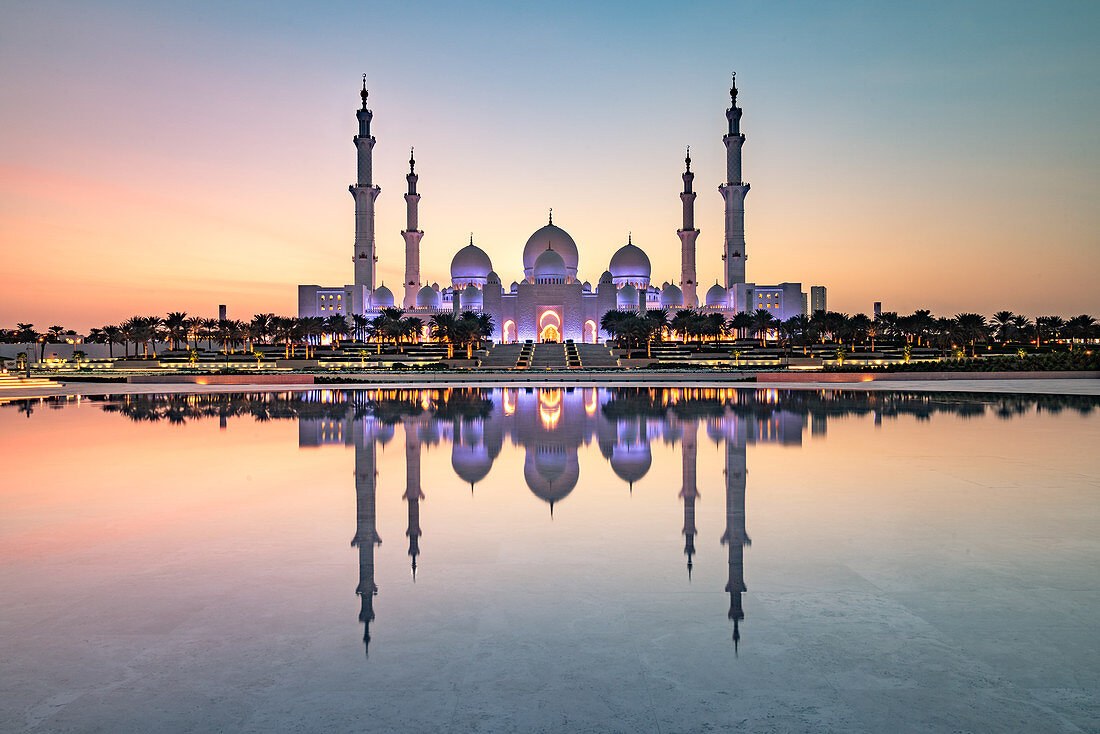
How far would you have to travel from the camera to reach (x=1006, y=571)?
5559mm

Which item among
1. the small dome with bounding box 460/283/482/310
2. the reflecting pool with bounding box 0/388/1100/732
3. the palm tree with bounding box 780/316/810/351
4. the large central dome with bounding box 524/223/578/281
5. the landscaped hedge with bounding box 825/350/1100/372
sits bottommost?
the reflecting pool with bounding box 0/388/1100/732

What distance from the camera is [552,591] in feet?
16.9

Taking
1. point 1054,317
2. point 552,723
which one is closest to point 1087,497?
point 552,723

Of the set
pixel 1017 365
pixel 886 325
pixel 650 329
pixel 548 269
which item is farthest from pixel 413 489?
pixel 548 269

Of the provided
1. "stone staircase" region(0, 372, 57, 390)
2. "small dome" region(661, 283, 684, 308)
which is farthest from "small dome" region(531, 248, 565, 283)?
"stone staircase" region(0, 372, 57, 390)

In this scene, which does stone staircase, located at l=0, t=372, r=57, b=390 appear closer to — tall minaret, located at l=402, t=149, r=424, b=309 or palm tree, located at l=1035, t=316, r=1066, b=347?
tall minaret, located at l=402, t=149, r=424, b=309

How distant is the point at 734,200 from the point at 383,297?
1598 inches

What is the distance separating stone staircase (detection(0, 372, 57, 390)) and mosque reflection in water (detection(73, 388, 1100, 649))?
29.3ft

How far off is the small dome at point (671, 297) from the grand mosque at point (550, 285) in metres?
0.11

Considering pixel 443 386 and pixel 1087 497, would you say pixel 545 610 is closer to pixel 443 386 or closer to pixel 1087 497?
pixel 1087 497

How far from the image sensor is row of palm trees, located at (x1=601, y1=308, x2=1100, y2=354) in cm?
5369

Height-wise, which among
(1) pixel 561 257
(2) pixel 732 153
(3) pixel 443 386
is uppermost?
(2) pixel 732 153

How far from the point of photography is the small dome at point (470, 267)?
285 feet

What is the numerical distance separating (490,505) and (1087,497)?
634 centimetres
